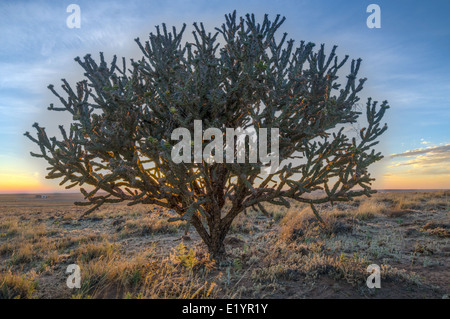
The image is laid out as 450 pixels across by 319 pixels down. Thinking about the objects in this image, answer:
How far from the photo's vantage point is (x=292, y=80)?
15.5 ft

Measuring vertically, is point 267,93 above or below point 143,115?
above

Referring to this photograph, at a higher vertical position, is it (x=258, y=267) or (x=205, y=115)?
(x=205, y=115)

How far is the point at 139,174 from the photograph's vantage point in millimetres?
4898

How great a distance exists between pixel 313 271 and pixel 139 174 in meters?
3.69

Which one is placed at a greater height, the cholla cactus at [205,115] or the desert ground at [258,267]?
the cholla cactus at [205,115]

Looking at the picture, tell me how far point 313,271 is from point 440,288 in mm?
2113

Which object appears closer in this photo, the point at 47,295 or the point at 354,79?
the point at 47,295

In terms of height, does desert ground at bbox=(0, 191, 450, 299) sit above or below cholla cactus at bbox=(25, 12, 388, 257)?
below

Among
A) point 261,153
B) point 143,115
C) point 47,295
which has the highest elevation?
point 143,115

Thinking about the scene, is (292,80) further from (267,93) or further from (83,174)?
(83,174)
